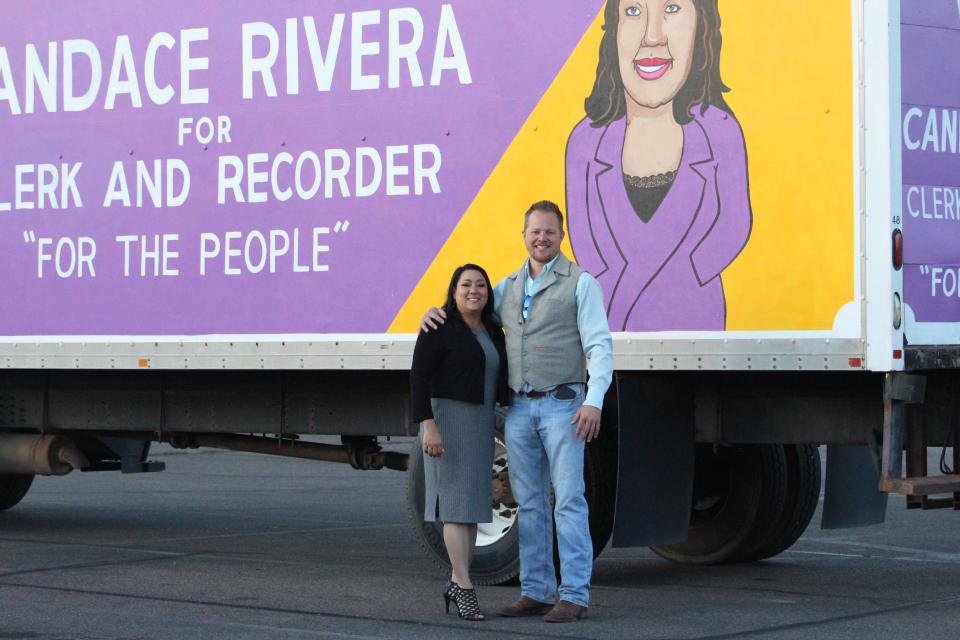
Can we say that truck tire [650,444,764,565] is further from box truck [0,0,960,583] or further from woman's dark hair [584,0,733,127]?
woman's dark hair [584,0,733,127]

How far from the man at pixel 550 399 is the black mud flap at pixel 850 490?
2238 millimetres

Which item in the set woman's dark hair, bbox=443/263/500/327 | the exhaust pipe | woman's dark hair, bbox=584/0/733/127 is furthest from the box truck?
woman's dark hair, bbox=443/263/500/327

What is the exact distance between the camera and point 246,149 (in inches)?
371

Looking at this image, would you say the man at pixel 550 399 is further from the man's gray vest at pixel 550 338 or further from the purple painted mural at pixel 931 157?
the purple painted mural at pixel 931 157

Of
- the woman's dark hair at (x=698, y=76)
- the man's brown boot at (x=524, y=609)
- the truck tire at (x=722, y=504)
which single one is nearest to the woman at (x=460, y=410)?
the man's brown boot at (x=524, y=609)

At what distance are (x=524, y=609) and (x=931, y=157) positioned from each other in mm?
2843

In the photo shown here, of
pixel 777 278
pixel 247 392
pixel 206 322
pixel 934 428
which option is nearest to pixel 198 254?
pixel 206 322

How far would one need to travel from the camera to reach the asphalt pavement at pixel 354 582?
25.0 feet

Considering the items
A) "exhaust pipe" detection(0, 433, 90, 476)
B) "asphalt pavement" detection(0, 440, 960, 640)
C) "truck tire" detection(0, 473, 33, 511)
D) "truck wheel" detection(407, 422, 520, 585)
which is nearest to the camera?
"asphalt pavement" detection(0, 440, 960, 640)

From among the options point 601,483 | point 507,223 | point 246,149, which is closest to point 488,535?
point 601,483

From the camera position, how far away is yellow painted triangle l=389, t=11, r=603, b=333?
336 inches

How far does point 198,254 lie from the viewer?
9.52 m

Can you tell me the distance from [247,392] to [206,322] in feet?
2.56

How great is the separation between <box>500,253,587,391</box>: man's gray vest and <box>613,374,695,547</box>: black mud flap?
824 millimetres
